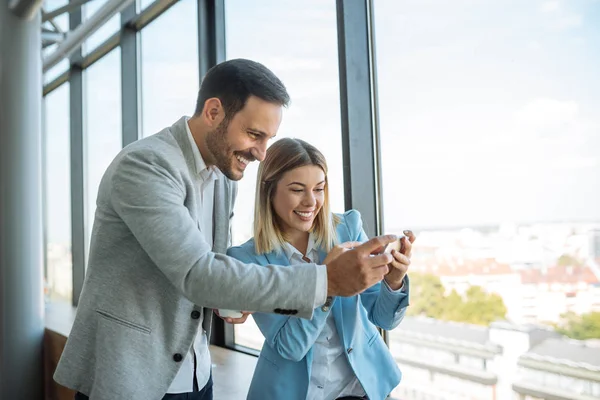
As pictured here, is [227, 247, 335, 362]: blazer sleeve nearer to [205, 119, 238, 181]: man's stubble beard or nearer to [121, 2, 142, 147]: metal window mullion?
[205, 119, 238, 181]: man's stubble beard

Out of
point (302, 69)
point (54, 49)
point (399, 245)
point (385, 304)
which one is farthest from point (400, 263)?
point (54, 49)

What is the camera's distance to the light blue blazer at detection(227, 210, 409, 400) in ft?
4.83

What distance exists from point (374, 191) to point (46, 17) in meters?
3.35

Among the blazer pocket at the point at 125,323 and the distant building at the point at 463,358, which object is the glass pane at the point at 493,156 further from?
the blazer pocket at the point at 125,323

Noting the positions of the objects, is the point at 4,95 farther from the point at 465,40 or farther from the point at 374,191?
the point at 465,40

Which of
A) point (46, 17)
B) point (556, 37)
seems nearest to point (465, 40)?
point (556, 37)

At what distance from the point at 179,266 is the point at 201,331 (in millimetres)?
452

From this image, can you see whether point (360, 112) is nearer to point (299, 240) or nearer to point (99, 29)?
point (299, 240)

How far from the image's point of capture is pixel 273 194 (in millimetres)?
1709

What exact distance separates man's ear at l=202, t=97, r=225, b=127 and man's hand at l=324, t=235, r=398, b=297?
20.1 inches

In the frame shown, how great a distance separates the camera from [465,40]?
1993 millimetres

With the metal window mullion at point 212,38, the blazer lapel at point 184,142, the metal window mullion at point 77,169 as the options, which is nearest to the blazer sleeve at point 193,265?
the blazer lapel at point 184,142

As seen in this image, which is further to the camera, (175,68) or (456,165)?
(175,68)

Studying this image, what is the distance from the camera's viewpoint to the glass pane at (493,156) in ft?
5.54
